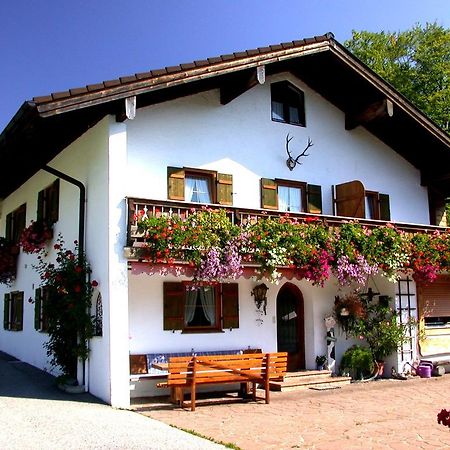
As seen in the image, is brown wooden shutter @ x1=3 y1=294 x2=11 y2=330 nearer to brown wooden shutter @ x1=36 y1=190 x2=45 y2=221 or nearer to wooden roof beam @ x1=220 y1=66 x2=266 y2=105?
brown wooden shutter @ x1=36 y1=190 x2=45 y2=221

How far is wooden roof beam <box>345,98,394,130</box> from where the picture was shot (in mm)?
14766

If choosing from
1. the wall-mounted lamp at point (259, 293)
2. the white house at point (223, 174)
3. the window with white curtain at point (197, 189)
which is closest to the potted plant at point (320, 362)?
the white house at point (223, 174)

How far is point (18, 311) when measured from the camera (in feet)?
56.6

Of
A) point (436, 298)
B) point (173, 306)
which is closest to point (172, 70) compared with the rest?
point (173, 306)

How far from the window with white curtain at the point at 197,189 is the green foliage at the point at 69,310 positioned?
252 cm

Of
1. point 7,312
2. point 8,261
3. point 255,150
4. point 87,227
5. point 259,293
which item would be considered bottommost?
point 7,312

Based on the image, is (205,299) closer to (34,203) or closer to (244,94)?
(244,94)

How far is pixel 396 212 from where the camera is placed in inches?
634

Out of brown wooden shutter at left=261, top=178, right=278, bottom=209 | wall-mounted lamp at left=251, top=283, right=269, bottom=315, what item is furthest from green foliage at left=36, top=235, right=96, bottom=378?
brown wooden shutter at left=261, top=178, right=278, bottom=209

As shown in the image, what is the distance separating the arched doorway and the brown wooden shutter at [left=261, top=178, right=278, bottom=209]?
78.1 inches

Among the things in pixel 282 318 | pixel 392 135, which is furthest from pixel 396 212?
pixel 282 318

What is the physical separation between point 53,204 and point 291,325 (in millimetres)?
6288

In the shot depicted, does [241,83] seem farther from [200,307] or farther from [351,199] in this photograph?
[200,307]

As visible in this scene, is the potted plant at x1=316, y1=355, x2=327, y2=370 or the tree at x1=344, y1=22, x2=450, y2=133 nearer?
Answer: the potted plant at x1=316, y1=355, x2=327, y2=370
